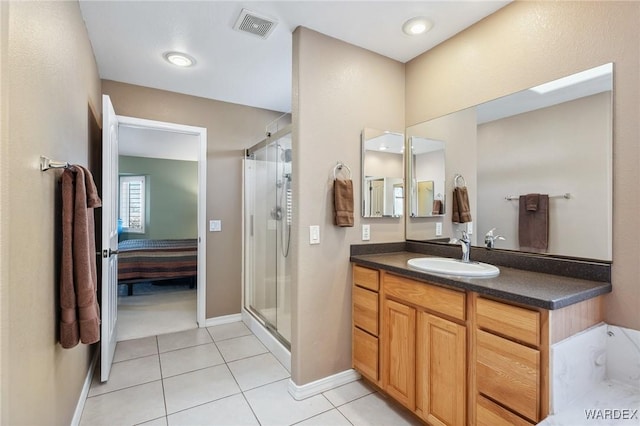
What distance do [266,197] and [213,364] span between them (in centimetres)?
159

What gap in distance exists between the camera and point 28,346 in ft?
3.56

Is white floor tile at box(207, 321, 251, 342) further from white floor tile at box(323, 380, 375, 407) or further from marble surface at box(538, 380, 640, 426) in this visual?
Answer: marble surface at box(538, 380, 640, 426)

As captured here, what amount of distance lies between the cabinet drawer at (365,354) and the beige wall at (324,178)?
7 cm

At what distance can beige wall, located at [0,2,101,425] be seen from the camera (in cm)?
94

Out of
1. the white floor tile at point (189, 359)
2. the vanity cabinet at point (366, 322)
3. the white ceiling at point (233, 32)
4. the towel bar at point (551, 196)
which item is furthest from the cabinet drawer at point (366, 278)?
the white ceiling at point (233, 32)

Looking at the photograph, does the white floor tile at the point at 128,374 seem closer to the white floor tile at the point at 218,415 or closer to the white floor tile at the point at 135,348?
the white floor tile at the point at 135,348

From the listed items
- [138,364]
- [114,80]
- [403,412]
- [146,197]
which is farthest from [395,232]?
[146,197]

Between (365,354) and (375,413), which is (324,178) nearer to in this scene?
(365,354)

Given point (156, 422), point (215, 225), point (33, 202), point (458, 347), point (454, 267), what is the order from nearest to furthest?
point (33, 202)
point (458, 347)
point (156, 422)
point (454, 267)
point (215, 225)

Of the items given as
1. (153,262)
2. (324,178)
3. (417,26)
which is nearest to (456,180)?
(324,178)

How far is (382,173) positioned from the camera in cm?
242

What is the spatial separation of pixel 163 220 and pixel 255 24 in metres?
5.88

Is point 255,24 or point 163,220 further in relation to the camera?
point 163,220

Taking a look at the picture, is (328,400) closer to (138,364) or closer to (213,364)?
(213,364)
